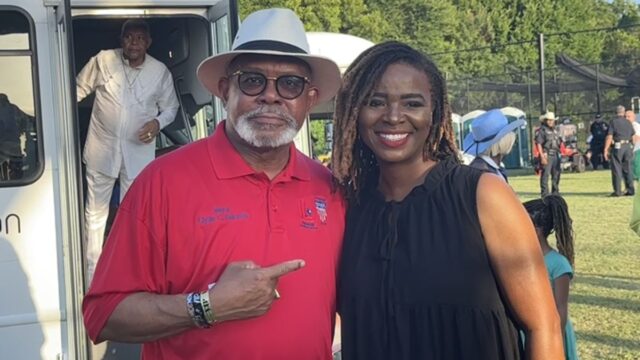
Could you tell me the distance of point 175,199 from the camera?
2.37 metres

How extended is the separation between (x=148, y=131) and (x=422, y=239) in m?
3.21

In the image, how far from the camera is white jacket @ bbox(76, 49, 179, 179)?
5094 mm

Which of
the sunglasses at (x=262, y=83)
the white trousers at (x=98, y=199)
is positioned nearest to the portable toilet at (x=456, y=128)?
the sunglasses at (x=262, y=83)

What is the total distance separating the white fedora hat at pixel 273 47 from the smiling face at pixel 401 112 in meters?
0.31

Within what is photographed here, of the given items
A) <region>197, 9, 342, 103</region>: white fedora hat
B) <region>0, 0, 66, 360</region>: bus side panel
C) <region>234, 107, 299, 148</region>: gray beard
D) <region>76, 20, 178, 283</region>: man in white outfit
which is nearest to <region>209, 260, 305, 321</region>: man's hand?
<region>234, 107, 299, 148</region>: gray beard

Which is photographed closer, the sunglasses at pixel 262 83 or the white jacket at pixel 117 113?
the sunglasses at pixel 262 83

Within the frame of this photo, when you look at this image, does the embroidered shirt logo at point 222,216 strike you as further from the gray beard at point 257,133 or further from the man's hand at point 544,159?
the man's hand at point 544,159

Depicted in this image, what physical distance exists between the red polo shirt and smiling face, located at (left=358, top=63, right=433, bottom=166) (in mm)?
364

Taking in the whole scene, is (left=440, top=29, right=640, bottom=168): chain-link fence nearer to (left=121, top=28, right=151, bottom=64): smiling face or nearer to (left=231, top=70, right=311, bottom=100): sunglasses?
(left=121, top=28, right=151, bottom=64): smiling face

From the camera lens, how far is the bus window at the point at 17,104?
4426mm

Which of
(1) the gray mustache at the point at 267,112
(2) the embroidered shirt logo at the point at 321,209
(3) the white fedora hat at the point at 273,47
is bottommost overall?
(2) the embroidered shirt logo at the point at 321,209

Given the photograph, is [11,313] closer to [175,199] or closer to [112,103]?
[112,103]

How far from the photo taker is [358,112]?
250 centimetres

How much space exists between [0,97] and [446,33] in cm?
4297
